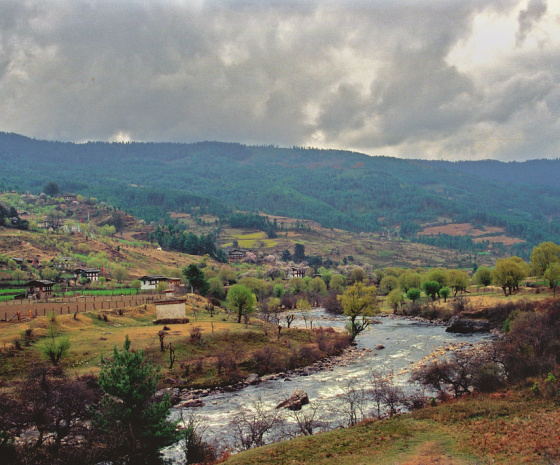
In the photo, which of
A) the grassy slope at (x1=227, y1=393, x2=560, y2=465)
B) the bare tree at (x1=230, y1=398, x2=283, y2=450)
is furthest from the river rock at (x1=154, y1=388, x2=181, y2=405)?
the grassy slope at (x1=227, y1=393, x2=560, y2=465)

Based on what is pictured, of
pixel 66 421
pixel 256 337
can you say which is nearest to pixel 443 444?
pixel 66 421

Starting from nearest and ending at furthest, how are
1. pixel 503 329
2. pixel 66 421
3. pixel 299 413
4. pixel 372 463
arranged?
pixel 372 463 < pixel 66 421 < pixel 299 413 < pixel 503 329

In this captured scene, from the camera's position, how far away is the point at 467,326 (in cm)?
8844

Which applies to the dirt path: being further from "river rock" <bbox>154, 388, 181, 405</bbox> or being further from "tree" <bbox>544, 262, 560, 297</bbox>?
"tree" <bbox>544, 262, 560, 297</bbox>

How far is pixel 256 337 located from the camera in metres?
71.9

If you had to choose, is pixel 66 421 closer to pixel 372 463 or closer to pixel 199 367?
pixel 372 463

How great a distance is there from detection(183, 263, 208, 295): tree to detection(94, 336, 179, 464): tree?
83572 millimetres

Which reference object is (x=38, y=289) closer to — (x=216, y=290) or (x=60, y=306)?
(x=60, y=306)

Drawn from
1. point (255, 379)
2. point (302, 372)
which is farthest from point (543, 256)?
point (255, 379)

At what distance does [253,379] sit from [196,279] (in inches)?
2430

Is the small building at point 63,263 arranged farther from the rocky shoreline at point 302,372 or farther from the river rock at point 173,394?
the river rock at point 173,394

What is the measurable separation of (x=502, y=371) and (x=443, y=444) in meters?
19.5

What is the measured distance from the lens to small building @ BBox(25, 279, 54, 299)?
3641 inches

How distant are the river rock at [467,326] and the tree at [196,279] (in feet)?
193
